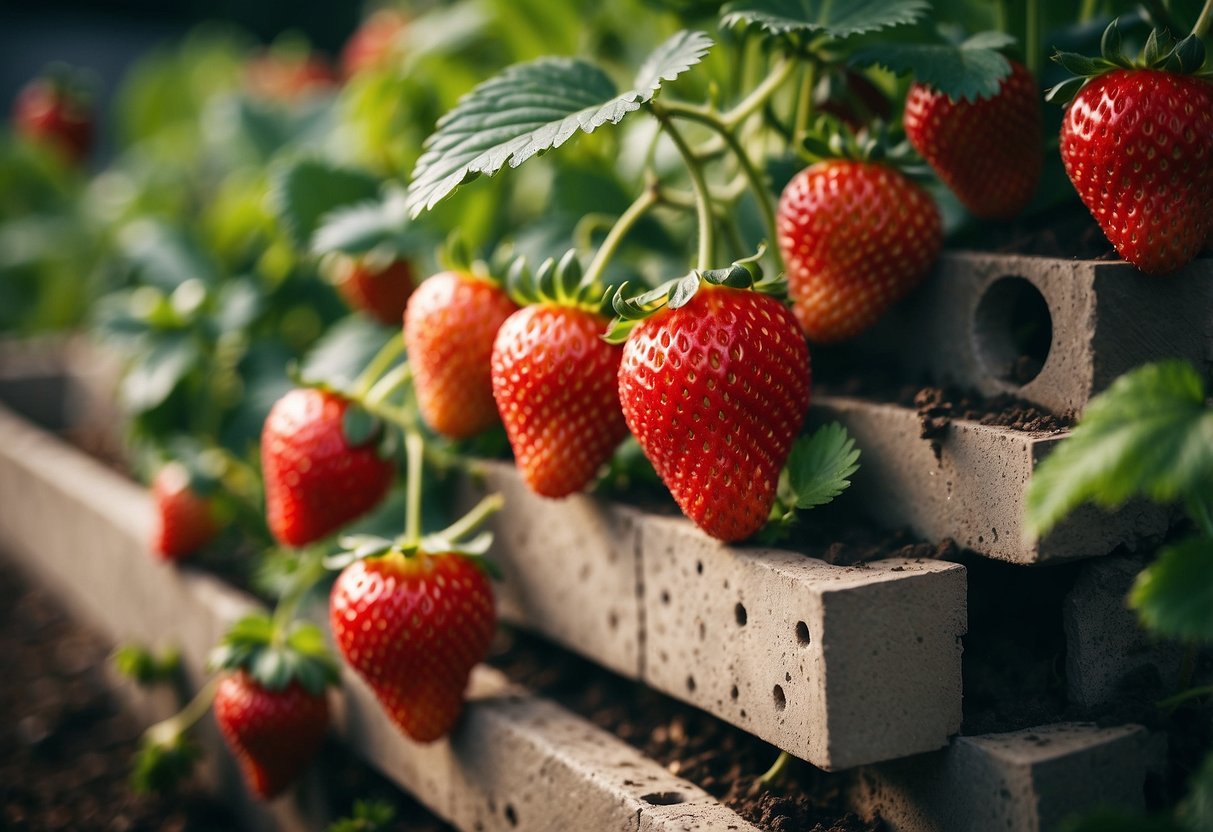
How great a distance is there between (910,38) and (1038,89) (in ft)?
0.43

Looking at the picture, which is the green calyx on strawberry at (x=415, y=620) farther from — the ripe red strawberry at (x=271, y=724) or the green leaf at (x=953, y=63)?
the green leaf at (x=953, y=63)

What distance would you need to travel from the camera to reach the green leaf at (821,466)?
958 millimetres

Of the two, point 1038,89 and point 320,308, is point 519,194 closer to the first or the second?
point 320,308

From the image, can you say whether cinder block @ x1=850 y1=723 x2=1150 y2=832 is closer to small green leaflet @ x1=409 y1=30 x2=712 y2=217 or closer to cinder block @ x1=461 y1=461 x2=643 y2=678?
cinder block @ x1=461 y1=461 x2=643 y2=678

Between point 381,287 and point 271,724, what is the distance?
0.59m

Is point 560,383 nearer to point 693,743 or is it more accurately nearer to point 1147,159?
point 693,743

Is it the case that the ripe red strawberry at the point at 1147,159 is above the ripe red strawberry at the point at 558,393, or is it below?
above

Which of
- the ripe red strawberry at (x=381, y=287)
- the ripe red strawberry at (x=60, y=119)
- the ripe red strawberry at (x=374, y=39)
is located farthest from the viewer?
the ripe red strawberry at (x=60, y=119)

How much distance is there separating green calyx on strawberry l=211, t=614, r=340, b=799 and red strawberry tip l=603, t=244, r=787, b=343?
56cm

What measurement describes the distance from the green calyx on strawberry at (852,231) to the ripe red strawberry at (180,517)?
989 millimetres

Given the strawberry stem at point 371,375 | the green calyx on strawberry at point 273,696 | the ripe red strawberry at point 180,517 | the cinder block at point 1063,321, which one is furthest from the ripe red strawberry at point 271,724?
the cinder block at point 1063,321

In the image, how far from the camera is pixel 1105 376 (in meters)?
0.93

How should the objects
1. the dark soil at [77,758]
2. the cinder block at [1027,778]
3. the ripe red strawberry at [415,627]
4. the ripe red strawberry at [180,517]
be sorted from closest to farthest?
the cinder block at [1027,778] → the ripe red strawberry at [415,627] → the dark soil at [77,758] → the ripe red strawberry at [180,517]

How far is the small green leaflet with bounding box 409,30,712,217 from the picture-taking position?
36.9 inches
